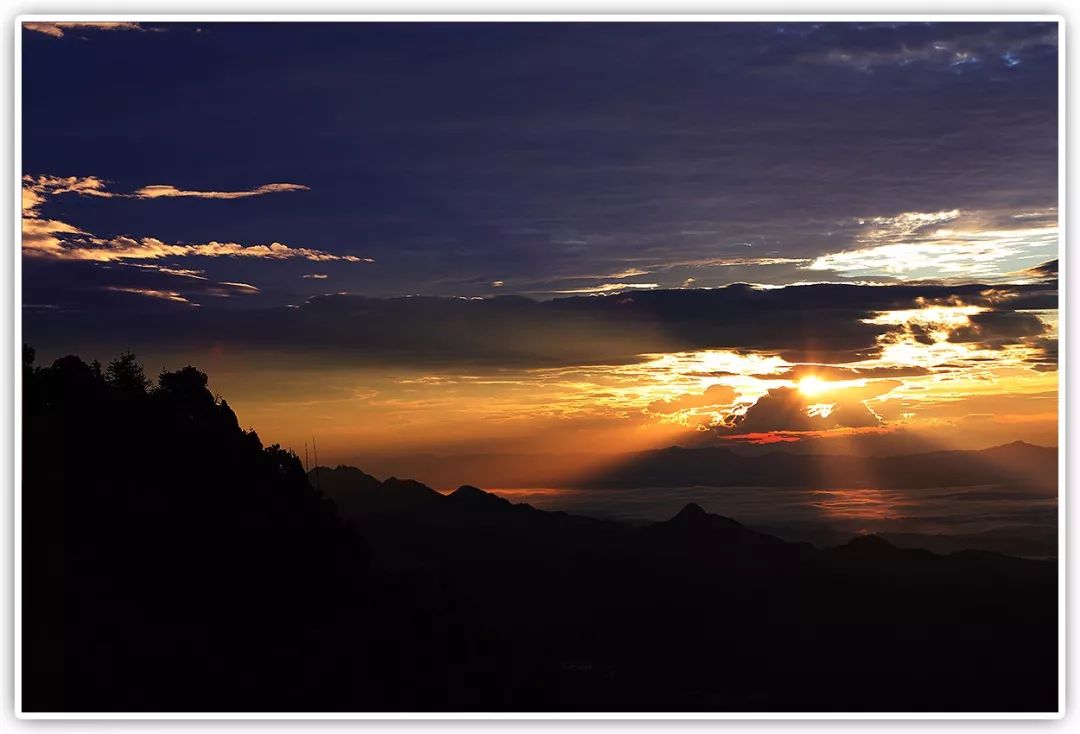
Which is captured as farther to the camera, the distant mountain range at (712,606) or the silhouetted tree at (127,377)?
the silhouetted tree at (127,377)

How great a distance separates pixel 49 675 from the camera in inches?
375

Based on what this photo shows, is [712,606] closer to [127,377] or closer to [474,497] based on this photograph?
[474,497]

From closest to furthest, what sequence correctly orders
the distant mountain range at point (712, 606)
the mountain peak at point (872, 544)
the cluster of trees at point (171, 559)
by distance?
the cluster of trees at point (171, 559) → the distant mountain range at point (712, 606) → the mountain peak at point (872, 544)

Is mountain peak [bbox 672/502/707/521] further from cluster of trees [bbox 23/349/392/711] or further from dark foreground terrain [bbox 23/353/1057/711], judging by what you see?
cluster of trees [bbox 23/349/392/711]

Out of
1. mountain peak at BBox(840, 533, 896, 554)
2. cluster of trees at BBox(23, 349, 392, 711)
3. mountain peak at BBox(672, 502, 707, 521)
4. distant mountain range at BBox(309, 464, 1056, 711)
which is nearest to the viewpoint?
cluster of trees at BBox(23, 349, 392, 711)

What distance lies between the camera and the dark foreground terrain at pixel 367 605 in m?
9.70

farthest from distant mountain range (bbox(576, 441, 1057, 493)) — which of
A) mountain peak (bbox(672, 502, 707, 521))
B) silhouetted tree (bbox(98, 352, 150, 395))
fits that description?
silhouetted tree (bbox(98, 352, 150, 395))

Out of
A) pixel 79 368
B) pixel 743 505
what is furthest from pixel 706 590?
pixel 79 368

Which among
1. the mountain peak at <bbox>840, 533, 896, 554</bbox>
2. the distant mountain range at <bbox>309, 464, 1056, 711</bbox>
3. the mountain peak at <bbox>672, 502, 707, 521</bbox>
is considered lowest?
the distant mountain range at <bbox>309, 464, 1056, 711</bbox>

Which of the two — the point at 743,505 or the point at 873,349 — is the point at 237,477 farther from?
the point at 873,349

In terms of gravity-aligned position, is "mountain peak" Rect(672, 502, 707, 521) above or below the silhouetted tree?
below

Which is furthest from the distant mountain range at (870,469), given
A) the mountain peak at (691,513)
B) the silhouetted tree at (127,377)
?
the silhouetted tree at (127,377)

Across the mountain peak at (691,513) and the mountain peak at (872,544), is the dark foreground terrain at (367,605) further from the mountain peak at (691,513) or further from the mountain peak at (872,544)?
the mountain peak at (691,513)

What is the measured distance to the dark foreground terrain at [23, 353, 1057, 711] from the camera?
31.8 feet
